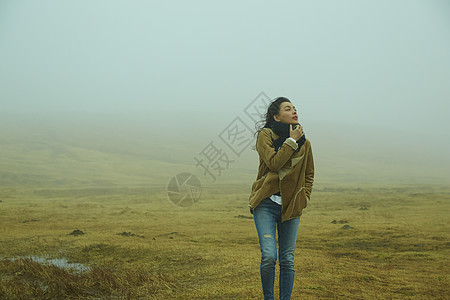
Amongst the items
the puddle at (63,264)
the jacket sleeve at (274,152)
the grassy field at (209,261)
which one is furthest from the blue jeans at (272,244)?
the puddle at (63,264)

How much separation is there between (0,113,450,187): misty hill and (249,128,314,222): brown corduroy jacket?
171ft

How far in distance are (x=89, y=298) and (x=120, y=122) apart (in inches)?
6222

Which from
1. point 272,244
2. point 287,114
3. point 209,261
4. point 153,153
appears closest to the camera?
point 272,244

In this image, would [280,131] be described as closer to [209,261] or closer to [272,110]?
[272,110]

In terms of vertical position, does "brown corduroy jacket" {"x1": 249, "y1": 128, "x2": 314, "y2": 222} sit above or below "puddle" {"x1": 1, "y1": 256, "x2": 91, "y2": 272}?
above

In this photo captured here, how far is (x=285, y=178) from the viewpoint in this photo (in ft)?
13.4

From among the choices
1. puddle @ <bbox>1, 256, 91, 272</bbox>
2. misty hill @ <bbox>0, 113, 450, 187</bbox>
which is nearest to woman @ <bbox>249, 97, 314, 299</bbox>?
puddle @ <bbox>1, 256, 91, 272</bbox>

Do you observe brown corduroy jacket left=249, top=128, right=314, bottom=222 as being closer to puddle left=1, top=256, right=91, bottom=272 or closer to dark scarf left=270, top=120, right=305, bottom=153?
dark scarf left=270, top=120, right=305, bottom=153

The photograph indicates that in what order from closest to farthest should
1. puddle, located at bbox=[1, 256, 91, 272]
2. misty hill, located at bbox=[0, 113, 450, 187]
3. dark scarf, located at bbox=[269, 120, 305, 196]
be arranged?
dark scarf, located at bbox=[269, 120, 305, 196]
puddle, located at bbox=[1, 256, 91, 272]
misty hill, located at bbox=[0, 113, 450, 187]

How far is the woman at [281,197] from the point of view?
13.3 ft

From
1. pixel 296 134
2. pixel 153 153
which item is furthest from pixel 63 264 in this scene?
pixel 153 153

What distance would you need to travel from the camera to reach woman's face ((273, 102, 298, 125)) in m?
4.34

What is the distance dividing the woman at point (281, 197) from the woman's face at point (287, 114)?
0.02 m

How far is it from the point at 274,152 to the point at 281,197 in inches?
18.3
